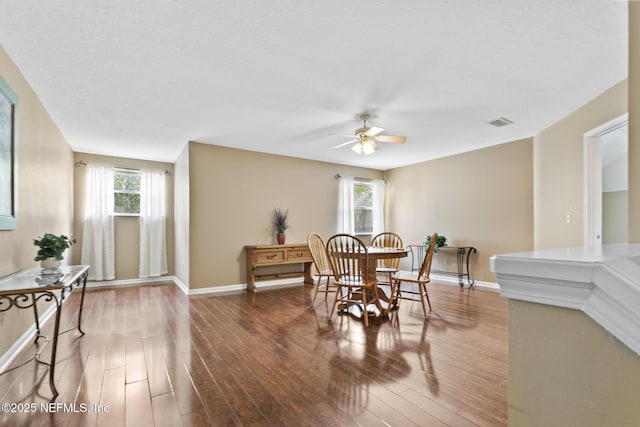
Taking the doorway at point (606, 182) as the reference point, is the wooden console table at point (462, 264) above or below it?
below

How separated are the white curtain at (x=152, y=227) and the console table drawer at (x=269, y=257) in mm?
2219

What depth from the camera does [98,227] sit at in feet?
17.9

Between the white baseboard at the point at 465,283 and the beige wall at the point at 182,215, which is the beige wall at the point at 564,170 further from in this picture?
the beige wall at the point at 182,215


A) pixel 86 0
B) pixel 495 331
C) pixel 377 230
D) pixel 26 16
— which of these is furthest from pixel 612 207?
pixel 26 16

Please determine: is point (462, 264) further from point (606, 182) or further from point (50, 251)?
point (50, 251)

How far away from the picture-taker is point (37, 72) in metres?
2.71

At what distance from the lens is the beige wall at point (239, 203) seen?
4973mm

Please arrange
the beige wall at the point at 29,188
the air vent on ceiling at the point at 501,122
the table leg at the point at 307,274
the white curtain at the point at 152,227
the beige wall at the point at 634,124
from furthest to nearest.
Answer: the white curtain at the point at 152,227 → the table leg at the point at 307,274 → the air vent on ceiling at the point at 501,122 → the beige wall at the point at 29,188 → the beige wall at the point at 634,124

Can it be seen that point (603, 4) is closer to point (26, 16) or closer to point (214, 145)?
point (26, 16)

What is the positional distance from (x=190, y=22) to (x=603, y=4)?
8.72 feet

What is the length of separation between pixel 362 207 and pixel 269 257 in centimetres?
270

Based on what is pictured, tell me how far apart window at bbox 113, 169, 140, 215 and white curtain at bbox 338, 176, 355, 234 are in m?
3.98

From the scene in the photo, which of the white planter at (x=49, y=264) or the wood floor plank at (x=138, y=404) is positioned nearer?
the wood floor plank at (x=138, y=404)

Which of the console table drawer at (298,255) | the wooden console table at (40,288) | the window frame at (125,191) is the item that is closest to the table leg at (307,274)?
the console table drawer at (298,255)
